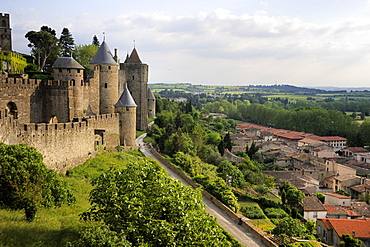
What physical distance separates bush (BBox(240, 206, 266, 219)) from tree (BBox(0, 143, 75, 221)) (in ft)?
57.0

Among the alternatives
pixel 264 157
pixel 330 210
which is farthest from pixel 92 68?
pixel 264 157

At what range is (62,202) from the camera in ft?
44.8

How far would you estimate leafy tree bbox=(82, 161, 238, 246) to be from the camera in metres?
9.90

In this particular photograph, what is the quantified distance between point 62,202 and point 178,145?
26449 millimetres

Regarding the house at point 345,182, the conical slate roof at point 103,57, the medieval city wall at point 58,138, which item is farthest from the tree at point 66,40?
the house at point 345,182

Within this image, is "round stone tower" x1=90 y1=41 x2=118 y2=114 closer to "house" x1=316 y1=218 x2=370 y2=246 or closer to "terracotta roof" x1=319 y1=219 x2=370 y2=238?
"house" x1=316 y1=218 x2=370 y2=246

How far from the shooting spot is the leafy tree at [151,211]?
990 cm

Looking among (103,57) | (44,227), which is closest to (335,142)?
(103,57)

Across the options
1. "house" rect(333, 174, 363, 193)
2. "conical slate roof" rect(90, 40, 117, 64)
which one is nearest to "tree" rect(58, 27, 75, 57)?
"conical slate roof" rect(90, 40, 117, 64)

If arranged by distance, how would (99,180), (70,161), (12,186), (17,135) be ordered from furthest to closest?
(70,161)
(17,135)
(12,186)
(99,180)

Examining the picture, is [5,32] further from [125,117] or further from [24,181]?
[24,181]

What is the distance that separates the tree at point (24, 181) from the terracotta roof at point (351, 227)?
29.2 m

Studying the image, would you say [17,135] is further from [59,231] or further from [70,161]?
[59,231]

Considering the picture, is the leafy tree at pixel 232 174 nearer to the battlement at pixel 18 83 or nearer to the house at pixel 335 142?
the battlement at pixel 18 83
